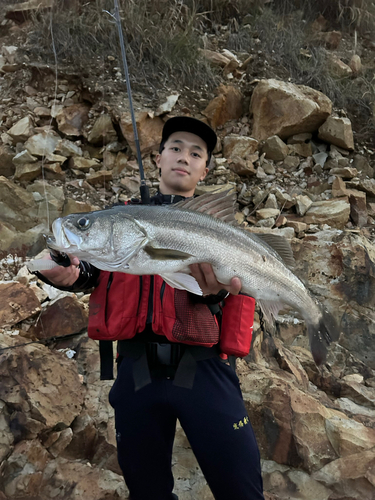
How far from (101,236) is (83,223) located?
0.37 feet

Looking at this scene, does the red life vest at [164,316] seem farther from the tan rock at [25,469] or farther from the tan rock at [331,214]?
the tan rock at [331,214]

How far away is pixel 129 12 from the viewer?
691 cm

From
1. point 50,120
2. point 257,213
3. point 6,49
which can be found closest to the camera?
point 257,213

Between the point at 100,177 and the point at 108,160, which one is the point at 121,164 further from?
the point at 100,177

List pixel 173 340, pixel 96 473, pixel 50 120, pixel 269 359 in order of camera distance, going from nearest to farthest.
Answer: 1. pixel 173 340
2. pixel 96 473
3. pixel 269 359
4. pixel 50 120

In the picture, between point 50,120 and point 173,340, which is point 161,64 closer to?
point 50,120

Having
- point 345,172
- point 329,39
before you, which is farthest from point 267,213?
point 329,39

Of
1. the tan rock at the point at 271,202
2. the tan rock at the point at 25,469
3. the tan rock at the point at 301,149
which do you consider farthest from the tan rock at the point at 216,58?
the tan rock at the point at 25,469

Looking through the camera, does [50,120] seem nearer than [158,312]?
No

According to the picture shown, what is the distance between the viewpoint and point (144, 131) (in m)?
6.14

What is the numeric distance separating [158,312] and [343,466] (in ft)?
6.45

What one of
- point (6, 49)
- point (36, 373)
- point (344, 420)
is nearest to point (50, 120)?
point (6, 49)

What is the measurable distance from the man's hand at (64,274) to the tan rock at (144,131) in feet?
15.2

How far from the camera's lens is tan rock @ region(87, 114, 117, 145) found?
20.4ft
